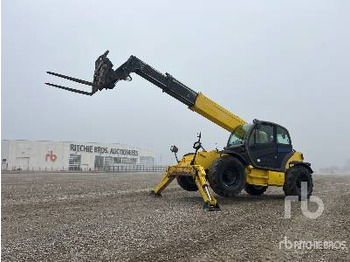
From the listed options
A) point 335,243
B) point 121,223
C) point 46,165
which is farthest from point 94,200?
point 46,165

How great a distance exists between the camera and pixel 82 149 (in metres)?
65.6

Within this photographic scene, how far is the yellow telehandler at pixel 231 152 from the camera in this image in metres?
11.1

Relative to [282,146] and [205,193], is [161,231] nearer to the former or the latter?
[205,193]

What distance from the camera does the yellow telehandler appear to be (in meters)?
11.1

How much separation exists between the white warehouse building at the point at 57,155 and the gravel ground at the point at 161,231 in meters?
48.1

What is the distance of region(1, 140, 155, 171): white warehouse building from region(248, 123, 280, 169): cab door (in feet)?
153

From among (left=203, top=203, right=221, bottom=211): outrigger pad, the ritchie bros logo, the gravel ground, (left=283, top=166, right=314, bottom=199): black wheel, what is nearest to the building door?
the ritchie bros logo

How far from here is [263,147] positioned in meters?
12.1

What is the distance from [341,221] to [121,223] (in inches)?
194

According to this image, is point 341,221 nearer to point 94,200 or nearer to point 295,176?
point 295,176

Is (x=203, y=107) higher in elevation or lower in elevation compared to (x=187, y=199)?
higher

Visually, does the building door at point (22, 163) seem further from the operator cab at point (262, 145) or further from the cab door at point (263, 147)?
the cab door at point (263, 147)

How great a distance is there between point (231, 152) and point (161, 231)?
5240 mm

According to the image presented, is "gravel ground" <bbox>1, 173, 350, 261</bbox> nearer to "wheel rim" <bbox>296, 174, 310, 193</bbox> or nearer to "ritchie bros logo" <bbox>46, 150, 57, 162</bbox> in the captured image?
"wheel rim" <bbox>296, 174, 310, 193</bbox>
